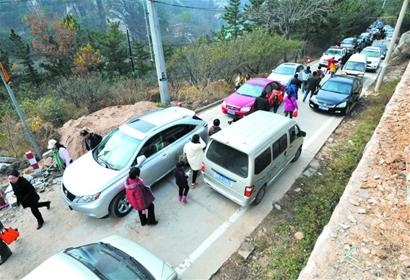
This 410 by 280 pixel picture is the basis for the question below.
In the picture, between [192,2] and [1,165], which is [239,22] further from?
[192,2]

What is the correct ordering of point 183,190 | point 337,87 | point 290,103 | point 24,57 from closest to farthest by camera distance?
point 183,190 < point 290,103 < point 337,87 < point 24,57

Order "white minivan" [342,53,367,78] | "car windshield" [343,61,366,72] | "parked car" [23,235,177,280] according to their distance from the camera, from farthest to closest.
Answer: "car windshield" [343,61,366,72]
"white minivan" [342,53,367,78]
"parked car" [23,235,177,280]

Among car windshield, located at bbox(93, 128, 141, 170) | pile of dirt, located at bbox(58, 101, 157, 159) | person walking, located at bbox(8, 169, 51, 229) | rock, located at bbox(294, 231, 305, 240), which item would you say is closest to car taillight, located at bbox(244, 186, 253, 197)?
rock, located at bbox(294, 231, 305, 240)

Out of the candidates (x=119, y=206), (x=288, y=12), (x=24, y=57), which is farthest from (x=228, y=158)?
(x=24, y=57)

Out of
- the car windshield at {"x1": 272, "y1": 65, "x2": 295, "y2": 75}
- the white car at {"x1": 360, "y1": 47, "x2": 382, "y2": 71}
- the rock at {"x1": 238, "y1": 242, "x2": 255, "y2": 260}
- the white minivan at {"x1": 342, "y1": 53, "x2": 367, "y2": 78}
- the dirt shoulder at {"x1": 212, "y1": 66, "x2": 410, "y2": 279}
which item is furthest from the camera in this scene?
the white car at {"x1": 360, "y1": 47, "x2": 382, "y2": 71}

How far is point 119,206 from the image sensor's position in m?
5.32

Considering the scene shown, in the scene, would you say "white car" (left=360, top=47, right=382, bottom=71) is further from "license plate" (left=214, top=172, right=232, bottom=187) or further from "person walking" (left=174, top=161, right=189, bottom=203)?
"person walking" (left=174, top=161, right=189, bottom=203)

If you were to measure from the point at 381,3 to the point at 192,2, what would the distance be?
15273 cm

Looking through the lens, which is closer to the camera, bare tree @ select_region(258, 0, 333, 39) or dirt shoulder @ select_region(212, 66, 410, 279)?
dirt shoulder @ select_region(212, 66, 410, 279)

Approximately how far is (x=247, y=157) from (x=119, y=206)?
309 centimetres

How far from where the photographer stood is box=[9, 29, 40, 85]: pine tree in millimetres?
32969

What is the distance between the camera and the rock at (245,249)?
15.0 feet

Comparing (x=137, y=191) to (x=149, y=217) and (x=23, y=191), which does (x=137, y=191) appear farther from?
(x=23, y=191)

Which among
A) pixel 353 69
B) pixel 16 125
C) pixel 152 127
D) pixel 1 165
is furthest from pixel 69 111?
pixel 353 69
